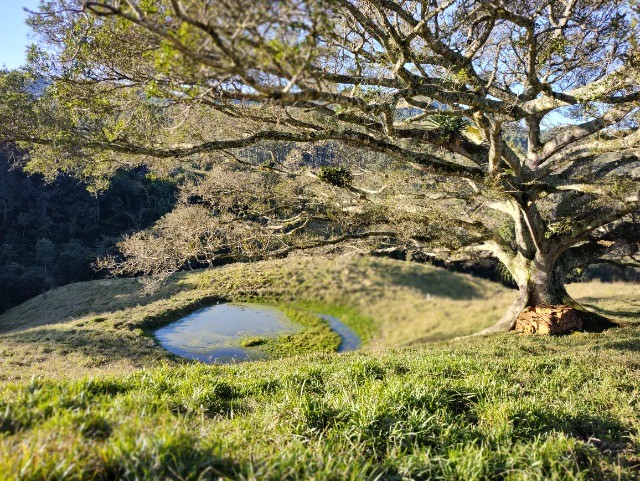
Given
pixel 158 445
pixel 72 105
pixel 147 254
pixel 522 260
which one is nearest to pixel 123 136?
pixel 72 105

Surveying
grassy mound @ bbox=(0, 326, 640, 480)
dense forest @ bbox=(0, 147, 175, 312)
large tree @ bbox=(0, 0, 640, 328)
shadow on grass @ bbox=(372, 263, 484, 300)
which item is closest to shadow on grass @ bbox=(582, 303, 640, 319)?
large tree @ bbox=(0, 0, 640, 328)

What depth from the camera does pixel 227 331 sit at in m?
18.4

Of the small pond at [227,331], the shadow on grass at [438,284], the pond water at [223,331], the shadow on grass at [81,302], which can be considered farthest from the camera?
the shadow on grass at [81,302]

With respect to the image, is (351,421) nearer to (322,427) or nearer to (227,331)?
(322,427)

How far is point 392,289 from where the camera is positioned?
9.02 metres

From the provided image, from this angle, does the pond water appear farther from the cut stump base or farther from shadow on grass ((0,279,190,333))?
the cut stump base

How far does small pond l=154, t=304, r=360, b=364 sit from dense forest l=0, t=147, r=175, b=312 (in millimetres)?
31605

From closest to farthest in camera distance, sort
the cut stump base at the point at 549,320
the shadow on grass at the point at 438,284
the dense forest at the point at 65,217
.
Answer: the shadow on grass at the point at 438,284 < the cut stump base at the point at 549,320 < the dense forest at the point at 65,217

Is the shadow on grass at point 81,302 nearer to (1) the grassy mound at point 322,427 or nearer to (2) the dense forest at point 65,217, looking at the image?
(2) the dense forest at point 65,217

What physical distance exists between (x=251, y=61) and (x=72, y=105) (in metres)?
5.79

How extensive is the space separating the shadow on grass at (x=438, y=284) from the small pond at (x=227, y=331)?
13.0ft

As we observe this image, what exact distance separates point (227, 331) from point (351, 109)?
13446 mm

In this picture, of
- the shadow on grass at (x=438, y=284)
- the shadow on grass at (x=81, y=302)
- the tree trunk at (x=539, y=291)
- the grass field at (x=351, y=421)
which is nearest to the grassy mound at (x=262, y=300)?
the shadow on grass at (x=438, y=284)

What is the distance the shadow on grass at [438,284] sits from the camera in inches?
344
